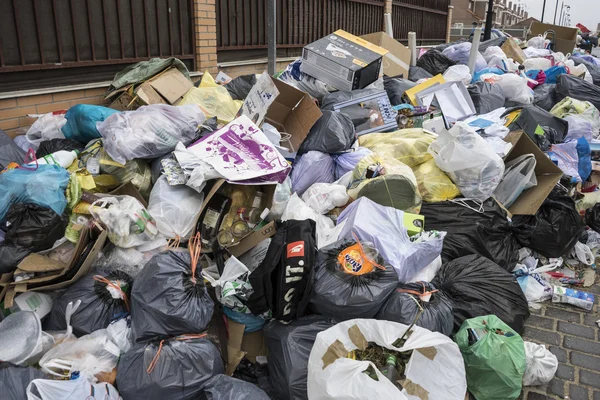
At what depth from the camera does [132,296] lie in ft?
Answer: 7.47

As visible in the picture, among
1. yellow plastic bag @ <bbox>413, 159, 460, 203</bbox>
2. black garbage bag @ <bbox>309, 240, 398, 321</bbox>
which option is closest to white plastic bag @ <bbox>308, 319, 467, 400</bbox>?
black garbage bag @ <bbox>309, 240, 398, 321</bbox>

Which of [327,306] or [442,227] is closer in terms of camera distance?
[327,306]

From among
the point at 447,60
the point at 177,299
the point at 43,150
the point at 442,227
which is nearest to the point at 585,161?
the point at 442,227

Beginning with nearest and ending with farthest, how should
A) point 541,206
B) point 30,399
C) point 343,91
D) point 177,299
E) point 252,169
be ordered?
point 30,399
point 177,299
point 252,169
point 541,206
point 343,91

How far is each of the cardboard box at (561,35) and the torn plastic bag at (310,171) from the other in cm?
1142

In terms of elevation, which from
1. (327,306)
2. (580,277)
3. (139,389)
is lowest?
(580,277)

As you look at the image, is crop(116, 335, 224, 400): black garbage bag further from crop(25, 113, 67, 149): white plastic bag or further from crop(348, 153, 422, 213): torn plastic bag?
crop(25, 113, 67, 149): white plastic bag

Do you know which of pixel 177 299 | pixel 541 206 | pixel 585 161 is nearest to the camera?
pixel 177 299

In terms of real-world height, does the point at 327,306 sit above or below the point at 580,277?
above

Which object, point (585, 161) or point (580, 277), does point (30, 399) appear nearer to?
point (580, 277)

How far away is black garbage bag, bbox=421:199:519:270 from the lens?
3.25 meters

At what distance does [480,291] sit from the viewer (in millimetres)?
2832

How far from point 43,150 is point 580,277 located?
4216 mm

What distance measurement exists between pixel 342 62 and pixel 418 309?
292cm
